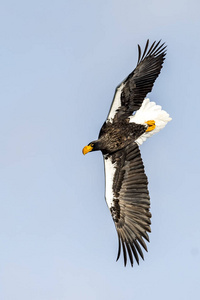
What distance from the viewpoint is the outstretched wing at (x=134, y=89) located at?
546 inches

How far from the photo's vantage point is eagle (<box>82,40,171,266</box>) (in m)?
13.9

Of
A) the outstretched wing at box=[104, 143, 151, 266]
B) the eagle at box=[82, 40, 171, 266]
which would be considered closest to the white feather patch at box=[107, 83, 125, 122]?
the eagle at box=[82, 40, 171, 266]

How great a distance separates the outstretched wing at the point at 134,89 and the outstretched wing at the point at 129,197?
1.00m

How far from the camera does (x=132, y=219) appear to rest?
14.1 metres

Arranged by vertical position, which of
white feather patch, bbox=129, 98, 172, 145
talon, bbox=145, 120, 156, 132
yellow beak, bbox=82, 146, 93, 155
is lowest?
yellow beak, bbox=82, 146, 93, 155

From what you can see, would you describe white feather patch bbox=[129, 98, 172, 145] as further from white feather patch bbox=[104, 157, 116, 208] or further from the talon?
white feather patch bbox=[104, 157, 116, 208]

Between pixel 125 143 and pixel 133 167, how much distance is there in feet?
2.14

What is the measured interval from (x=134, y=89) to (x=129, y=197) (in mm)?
2653

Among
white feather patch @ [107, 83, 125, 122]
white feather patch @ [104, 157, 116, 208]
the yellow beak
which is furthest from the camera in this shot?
white feather patch @ [104, 157, 116, 208]

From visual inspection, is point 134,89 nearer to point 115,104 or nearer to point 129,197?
point 115,104

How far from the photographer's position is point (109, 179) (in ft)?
47.6

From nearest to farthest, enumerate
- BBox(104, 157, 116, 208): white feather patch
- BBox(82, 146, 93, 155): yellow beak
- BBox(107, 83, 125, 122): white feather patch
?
BBox(107, 83, 125, 122): white feather patch
BBox(82, 146, 93, 155): yellow beak
BBox(104, 157, 116, 208): white feather patch

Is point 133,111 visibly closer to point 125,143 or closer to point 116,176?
point 125,143

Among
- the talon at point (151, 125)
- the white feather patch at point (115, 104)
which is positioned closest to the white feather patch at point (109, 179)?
the white feather patch at point (115, 104)
